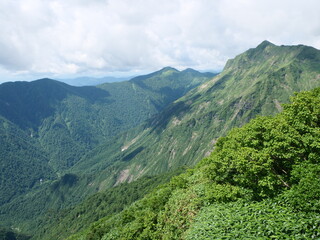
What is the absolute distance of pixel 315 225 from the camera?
1759 cm

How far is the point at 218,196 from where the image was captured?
3145cm

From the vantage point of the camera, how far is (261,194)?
2805 centimetres

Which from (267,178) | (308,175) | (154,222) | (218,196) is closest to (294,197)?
(308,175)

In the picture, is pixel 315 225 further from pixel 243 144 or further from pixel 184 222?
pixel 243 144

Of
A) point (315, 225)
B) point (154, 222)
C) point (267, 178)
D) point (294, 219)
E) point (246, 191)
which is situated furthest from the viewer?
point (154, 222)

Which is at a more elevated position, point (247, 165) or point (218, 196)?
point (247, 165)

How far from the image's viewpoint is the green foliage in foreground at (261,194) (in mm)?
19578

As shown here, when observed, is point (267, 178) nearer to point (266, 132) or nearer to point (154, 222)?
point (266, 132)

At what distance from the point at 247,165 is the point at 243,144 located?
1053 cm

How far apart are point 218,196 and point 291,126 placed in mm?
16923

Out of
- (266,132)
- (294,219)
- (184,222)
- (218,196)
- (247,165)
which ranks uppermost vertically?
(266,132)

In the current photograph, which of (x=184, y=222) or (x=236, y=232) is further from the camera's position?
(x=184, y=222)

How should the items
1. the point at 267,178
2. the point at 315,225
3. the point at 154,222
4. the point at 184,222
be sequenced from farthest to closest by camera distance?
1. the point at 154,222
2. the point at 184,222
3. the point at 267,178
4. the point at 315,225

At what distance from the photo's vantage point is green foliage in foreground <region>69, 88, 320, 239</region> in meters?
19.6
